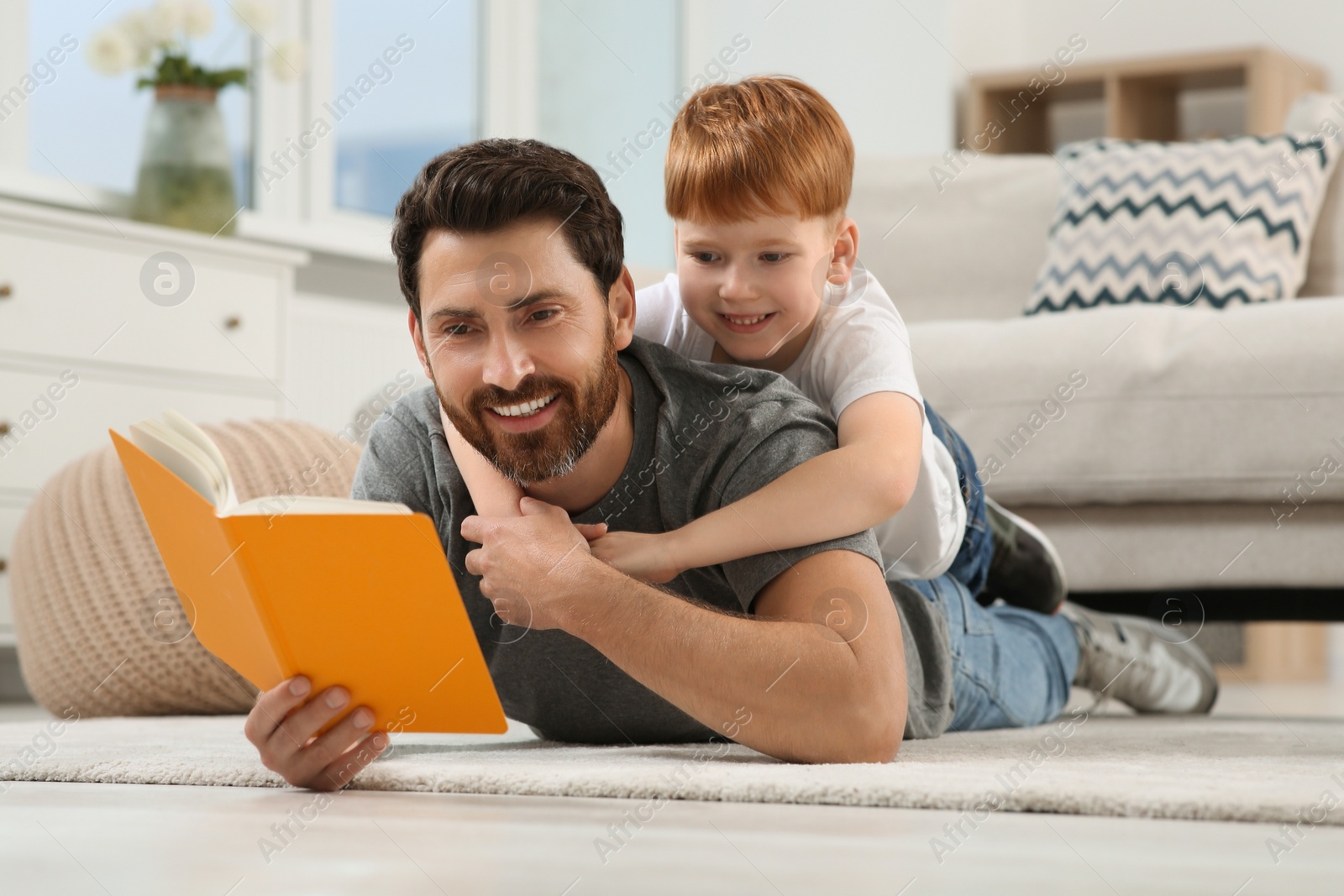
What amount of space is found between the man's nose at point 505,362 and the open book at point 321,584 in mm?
215

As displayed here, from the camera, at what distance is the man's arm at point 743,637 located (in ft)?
3.46

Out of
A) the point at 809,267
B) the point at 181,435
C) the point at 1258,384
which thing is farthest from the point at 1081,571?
the point at 181,435

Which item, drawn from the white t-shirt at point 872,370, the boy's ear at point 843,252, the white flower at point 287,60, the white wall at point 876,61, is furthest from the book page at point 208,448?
the white wall at point 876,61

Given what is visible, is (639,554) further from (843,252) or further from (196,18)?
(196,18)

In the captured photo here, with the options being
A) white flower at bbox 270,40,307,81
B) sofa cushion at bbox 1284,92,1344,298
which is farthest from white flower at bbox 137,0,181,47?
sofa cushion at bbox 1284,92,1344,298

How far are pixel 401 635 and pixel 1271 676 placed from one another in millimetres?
3223

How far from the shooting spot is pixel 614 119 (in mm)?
4371

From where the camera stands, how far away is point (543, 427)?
1137 millimetres

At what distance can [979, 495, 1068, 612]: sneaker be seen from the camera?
67.1 inches

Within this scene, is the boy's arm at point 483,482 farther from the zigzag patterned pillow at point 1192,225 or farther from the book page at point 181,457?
the zigzag patterned pillow at point 1192,225

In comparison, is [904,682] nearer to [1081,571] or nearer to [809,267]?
[809,267]

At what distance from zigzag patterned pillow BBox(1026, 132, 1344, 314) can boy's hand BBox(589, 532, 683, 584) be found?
167 cm

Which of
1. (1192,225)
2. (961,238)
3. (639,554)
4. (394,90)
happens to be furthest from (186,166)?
(639,554)

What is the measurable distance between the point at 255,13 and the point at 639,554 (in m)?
2.24
